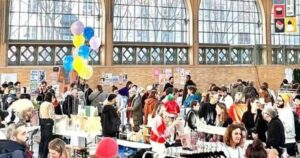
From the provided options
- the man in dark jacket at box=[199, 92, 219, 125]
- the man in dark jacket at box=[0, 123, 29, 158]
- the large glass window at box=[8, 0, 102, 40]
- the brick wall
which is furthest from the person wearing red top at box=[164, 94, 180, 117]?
the large glass window at box=[8, 0, 102, 40]

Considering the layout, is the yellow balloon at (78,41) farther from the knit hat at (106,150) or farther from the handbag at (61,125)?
the knit hat at (106,150)

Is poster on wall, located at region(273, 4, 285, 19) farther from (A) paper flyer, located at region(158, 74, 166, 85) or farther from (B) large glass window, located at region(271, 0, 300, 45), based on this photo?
(B) large glass window, located at region(271, 0, 300, 45)

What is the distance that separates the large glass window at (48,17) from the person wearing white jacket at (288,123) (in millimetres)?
10302

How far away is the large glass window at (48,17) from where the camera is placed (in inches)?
589

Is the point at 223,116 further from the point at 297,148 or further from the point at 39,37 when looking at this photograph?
the point at 39,37

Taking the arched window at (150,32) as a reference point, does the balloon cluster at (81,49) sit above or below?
below

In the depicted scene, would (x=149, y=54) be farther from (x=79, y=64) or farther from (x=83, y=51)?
(x=79, y=64)

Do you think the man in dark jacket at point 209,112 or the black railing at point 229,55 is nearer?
the man in dark jacket at point 209,112

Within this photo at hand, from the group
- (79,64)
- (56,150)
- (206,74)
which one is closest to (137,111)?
(79,64)

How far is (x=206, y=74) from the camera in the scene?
694 inches

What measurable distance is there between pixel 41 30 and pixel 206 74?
671cm

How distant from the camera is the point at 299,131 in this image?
740 cm

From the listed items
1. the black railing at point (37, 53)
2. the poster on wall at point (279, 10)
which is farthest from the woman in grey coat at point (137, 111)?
the poster on wall at point (279, 10)

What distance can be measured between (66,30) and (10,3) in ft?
6.99
